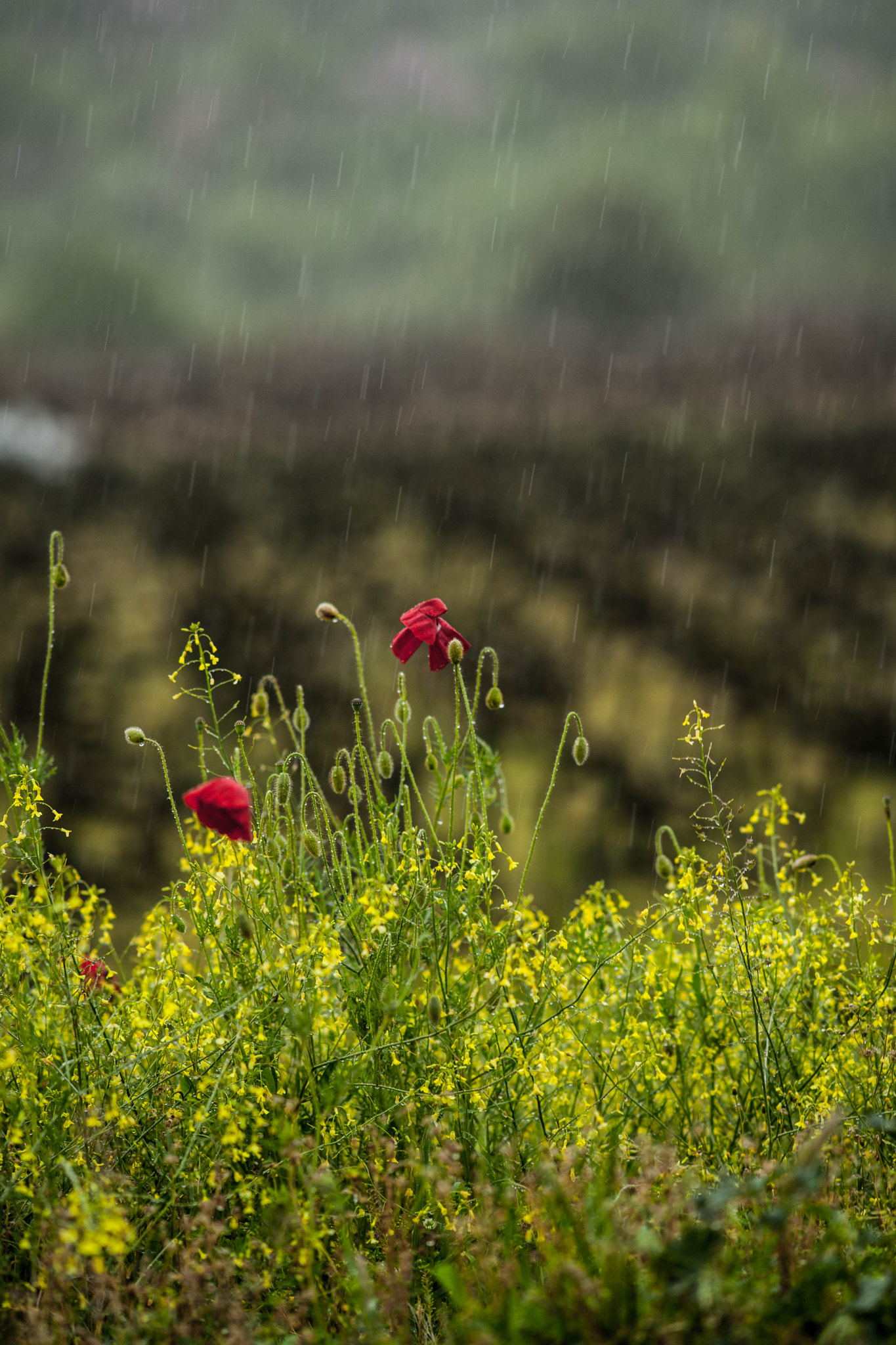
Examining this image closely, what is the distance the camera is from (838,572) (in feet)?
19.5

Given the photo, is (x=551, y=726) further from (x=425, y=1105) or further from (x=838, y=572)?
(x=425, y=1105)

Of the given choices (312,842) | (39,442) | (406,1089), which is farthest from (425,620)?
(39,442)

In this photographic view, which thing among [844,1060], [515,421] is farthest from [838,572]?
[844,1060]

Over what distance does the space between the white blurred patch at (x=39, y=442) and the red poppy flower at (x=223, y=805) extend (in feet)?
20.9

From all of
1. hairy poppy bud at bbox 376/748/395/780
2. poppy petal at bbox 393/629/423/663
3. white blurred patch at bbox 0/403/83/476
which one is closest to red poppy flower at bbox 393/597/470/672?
poppy petal at bbox 393/629/423/663

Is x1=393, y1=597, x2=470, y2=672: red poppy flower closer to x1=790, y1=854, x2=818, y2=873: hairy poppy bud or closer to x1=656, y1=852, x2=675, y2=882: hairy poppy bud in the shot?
x1=656, y1=852, x2=675, y2=882: hairy poppy bud

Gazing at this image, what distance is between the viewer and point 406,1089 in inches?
59.6

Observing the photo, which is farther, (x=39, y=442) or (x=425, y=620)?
(x=39, y=442)

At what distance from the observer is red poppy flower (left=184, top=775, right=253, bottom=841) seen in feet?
4.37

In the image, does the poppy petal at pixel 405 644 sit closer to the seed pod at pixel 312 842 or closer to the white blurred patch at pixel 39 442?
the seed pod at pixel 312 842

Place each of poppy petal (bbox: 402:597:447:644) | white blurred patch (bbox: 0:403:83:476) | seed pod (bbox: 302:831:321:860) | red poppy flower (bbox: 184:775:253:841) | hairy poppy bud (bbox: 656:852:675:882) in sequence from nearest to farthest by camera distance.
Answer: red poppy flower (bbox: 184:775:253:841) < seed pod (bbox: 302:831:321:860) < poppy petal (bbox: 402:597:447:644) < hairy poppy bud (bbox: 656:852:675:882) < white blurred patch (bbox: 0:403:83:476)

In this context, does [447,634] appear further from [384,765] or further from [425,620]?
[384,765]

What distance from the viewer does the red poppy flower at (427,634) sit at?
167 cm

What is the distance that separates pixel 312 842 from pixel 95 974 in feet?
1.61
